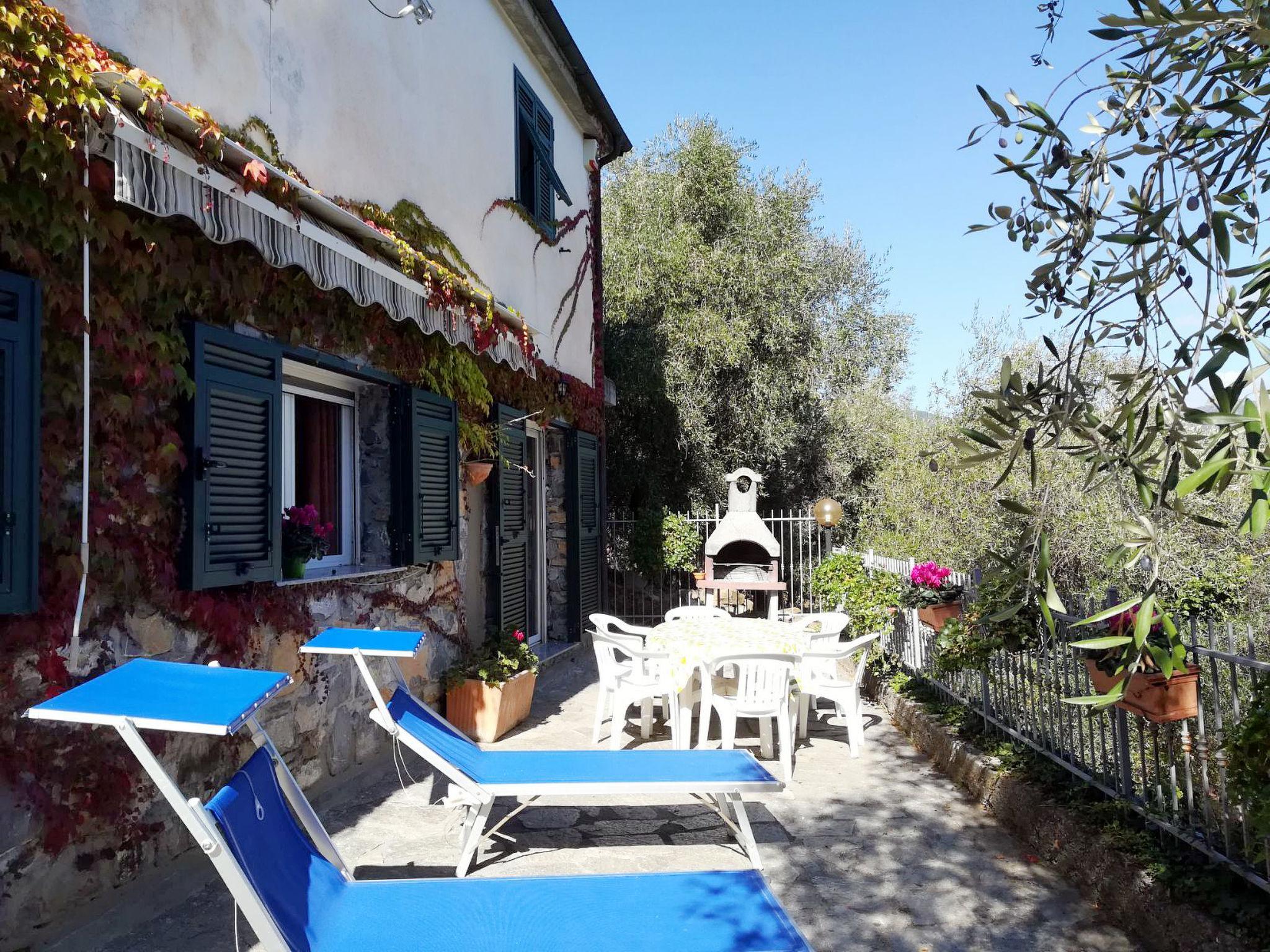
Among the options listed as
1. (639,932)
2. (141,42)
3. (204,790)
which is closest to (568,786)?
(639,932)

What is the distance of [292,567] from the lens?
480 centimetres

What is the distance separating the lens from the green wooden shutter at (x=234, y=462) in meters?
3.87

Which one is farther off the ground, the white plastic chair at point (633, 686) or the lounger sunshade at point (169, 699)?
the lounger sunshade at point (169, 699)

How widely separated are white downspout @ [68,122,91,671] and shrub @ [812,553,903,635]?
666 cm

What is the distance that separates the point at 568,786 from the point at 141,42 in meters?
3.67

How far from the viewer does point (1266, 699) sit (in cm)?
283

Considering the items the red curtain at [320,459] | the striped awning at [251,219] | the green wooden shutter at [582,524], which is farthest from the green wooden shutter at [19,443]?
the green wooden shutter at [582,524]

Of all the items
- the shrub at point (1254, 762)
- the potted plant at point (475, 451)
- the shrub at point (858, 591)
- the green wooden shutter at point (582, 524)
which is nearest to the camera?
the shrub at point (1254, 762)

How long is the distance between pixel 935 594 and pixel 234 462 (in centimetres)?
459

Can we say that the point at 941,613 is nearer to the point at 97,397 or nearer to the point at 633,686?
the point at 633,686

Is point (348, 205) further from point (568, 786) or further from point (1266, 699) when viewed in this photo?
point (1266, 699)

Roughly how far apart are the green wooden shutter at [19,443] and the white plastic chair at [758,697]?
3.85 m

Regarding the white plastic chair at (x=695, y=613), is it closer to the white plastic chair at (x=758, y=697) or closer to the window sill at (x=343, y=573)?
the white plastic chair at (x=758, y=697)

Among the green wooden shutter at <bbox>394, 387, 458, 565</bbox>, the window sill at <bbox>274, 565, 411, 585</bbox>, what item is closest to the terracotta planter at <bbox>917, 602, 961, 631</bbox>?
the green wooden shutter at <bbox>394, 387, 458, 565</bbox>
